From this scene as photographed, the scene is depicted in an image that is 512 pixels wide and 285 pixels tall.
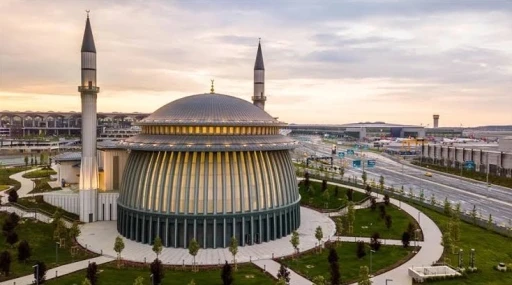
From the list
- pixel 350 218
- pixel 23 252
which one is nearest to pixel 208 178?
pixel 350 218

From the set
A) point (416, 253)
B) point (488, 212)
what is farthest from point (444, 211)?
point (416, 253)

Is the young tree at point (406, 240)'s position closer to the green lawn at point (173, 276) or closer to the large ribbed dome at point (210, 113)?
the green lawn at point (173, 276)

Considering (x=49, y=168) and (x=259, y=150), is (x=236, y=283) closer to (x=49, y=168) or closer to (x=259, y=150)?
(x=259, y=150)

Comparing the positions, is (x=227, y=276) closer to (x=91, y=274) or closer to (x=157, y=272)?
(x=157, y=272)

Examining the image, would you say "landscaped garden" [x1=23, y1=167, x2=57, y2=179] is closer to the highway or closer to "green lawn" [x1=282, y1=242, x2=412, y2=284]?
"green lawn" [x1=282, y1=242, x2=412, y2=284]

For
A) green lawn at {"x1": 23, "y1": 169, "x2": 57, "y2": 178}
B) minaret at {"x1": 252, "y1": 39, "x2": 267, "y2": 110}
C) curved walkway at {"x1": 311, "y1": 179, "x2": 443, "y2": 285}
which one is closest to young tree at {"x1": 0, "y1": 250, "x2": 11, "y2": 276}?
curved walkway at {"x1": 311, "y1": 179, "x2": 443, "y2": 285}

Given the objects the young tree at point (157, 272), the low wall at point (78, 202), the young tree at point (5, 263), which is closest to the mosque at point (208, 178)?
the low wall at point (78, 202)
